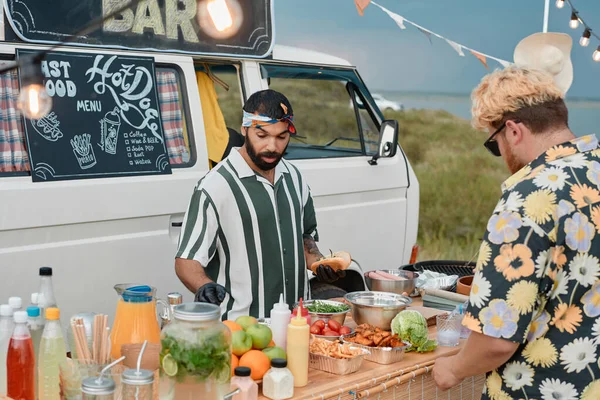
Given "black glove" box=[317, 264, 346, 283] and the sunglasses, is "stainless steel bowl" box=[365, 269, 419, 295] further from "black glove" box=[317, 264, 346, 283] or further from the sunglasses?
the sunglasses

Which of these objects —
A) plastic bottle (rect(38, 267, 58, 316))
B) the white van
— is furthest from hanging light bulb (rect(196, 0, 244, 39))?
plastic bottle (rect(38, 267, 58, 316))

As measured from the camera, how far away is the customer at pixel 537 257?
7.60ft

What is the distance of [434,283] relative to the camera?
13.6 feet

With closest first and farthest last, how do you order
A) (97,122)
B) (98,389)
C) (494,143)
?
(98,389)
(494,143)
(97,122)

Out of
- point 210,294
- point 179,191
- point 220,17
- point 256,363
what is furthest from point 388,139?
point 256,363

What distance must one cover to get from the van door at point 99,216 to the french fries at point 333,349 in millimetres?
1679

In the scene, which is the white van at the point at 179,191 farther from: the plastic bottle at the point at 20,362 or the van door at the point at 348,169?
the plastic bottle at the point at 20,362

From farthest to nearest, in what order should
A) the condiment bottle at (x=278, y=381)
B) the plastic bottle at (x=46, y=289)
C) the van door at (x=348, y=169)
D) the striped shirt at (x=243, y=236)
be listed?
the van door at (x=348, y=169) < the striped shirt at (x=243, y=236) < the plastic bottle at (x=46, y=289) < the condiment bottle at (x=278, y=381)

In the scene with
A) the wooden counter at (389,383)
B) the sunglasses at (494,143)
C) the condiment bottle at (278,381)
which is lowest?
the wooden counter at (389,383)

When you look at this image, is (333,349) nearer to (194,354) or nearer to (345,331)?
(345,331)

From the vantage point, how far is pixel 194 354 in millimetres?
2217

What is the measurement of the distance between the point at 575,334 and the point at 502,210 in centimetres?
47

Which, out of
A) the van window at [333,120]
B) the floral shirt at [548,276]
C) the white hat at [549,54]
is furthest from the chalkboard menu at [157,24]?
the floral shirt at [548,276]

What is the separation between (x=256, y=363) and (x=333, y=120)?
3421 mm
